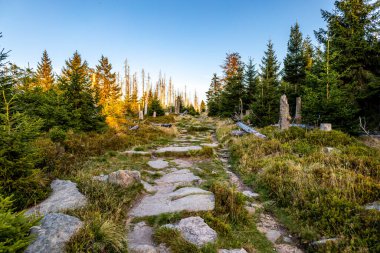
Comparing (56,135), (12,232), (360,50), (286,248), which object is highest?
(360,50)

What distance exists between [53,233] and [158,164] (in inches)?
232

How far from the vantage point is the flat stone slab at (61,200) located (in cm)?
411

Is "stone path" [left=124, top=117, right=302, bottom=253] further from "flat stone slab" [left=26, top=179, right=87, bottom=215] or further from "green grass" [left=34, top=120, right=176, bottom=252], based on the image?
"flat stone slab" [left=26, top=179, right=87, bottom=215]

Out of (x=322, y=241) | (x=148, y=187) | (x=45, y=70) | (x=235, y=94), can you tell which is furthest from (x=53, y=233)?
(x=45, y=70)

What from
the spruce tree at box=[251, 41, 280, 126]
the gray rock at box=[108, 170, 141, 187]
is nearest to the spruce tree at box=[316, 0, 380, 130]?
the spruce tree at box=[251, 41, 280, 126]

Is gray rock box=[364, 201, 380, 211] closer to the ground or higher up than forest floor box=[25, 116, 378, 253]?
higher up

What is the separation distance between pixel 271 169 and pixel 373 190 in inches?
96.4

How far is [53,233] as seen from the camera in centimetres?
289

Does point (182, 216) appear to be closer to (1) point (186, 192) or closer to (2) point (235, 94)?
(1) point (186, 192)

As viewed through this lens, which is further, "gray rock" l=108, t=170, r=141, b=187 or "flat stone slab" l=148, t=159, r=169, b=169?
"flat stone slab" l=148, t=159, r=169, b=169

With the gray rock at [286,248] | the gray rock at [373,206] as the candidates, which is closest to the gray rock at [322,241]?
the gray rock at [286,248]

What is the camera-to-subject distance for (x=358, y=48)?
12891 mm

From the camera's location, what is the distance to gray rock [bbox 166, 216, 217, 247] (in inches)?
137

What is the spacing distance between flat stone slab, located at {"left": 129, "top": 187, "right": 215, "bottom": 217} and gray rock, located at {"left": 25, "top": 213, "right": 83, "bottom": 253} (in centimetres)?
164
